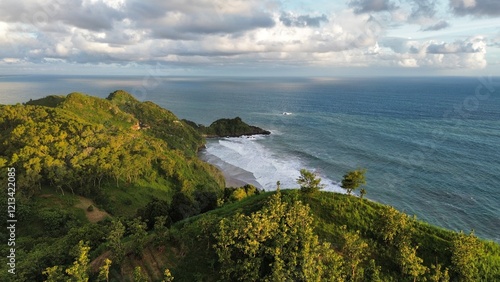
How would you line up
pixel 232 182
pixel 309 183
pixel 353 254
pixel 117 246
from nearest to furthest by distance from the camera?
1. pixel 353 254
2. pixel 117 246
3. pixel 309 183
4. pixel 232 182

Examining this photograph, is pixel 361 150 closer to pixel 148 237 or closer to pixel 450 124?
pixel 450 124

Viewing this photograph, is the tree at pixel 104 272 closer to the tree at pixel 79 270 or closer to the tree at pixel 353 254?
the tree at pixel 79 270

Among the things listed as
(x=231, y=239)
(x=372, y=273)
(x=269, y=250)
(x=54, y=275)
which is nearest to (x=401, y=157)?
(x=372, y=273)

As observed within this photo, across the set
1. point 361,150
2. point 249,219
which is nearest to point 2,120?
point 249,219

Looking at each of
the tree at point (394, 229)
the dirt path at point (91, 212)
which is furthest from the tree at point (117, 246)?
the dirt path at point (91, 212)

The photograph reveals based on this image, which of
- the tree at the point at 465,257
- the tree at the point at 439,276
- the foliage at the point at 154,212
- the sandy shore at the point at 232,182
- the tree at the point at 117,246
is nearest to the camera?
the tree at the point at 439,276

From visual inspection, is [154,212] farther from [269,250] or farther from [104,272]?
[269,250]
